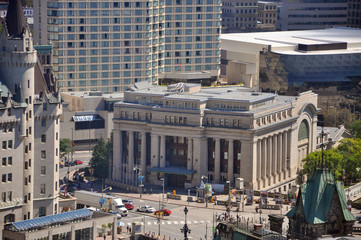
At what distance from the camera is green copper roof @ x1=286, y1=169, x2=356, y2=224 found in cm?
17562

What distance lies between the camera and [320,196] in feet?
582

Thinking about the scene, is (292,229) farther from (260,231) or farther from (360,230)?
(360,230)

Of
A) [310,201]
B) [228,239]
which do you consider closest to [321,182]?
[310,201]

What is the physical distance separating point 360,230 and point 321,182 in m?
20.6

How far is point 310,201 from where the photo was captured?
17700cm

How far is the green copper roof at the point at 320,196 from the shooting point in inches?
6914

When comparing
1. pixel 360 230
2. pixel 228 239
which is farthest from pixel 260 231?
pixel 360 230

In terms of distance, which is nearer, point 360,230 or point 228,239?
point 228,239

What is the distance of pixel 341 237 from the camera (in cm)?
17088

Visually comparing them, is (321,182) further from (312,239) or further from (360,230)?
(360,230)

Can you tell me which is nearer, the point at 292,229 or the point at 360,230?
the point at 292,229

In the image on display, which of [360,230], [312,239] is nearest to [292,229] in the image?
[312,239]

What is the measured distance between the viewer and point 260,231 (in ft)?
580

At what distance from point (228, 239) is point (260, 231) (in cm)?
426
